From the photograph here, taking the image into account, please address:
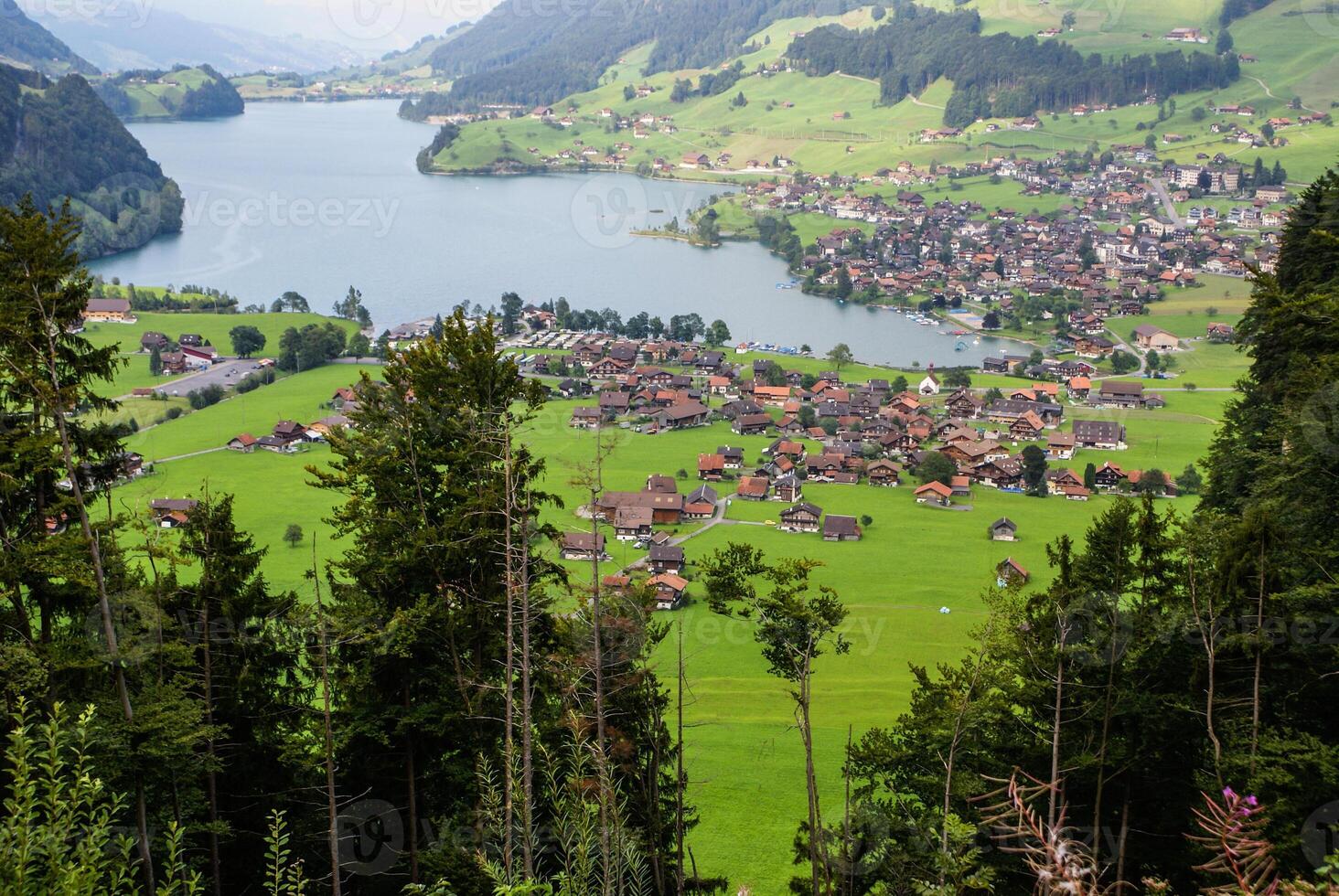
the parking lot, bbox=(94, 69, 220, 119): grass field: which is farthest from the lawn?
bbox=(94, 69, 220, 119): grass field

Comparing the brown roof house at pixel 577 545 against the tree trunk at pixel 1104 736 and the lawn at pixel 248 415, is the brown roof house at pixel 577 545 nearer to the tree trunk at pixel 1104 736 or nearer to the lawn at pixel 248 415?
the lawn at pixel 248 415

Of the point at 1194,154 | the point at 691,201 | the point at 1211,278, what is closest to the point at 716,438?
the point at 1211,278

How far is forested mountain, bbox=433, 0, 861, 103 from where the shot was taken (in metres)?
129

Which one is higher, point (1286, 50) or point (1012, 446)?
point (1286, 50)

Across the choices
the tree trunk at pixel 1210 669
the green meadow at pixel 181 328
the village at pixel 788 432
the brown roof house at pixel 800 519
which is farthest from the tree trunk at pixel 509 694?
the green meadow at pixel 181 328

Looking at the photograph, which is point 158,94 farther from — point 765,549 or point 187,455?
point 765,549

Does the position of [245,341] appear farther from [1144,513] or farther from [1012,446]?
[1144,513]

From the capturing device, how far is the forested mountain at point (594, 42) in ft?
423

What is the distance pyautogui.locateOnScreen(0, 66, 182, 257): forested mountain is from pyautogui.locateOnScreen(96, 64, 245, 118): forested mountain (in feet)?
125

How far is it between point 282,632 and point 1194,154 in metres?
83.7

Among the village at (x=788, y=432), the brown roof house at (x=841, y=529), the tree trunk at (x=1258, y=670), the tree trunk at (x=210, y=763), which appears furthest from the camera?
the village at (x=788, y=432)

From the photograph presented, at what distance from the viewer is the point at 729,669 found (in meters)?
18.1

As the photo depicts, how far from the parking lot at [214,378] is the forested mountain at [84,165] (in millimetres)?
27093

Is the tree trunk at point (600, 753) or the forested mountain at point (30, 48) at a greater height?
the forested mountain at point (30, 48)
